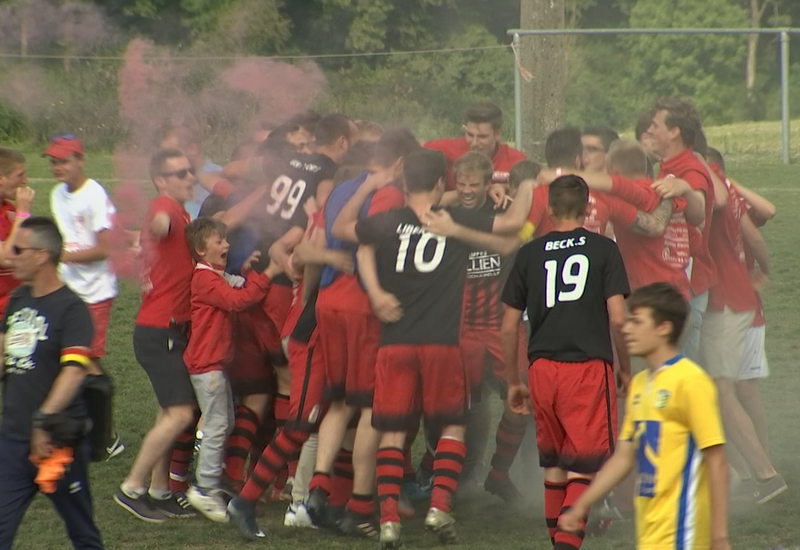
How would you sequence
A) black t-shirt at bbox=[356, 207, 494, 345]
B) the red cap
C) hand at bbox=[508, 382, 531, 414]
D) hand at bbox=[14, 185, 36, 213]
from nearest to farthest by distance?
hand at bbox=[508, 382, 531, 414]
black t-shirt at bbox=[356, 207, 494, 345]
hand at bbox=[14, 185, 36, 213]
the red cap

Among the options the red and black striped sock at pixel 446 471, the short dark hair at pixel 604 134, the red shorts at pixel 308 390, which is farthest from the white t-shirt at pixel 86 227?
the short dark hair at pixel 604 134

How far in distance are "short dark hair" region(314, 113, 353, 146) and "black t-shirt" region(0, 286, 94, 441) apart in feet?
7.85

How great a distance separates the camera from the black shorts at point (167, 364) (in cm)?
664

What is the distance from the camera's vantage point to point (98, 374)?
514 cm

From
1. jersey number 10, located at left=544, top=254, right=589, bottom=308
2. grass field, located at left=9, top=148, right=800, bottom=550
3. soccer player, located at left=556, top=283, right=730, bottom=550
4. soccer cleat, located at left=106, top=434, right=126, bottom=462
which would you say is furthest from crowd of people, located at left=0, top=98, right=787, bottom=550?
soccer player, located at left=556, top=283, right=730, bottom=550

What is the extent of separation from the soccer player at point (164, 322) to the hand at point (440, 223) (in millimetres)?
1428

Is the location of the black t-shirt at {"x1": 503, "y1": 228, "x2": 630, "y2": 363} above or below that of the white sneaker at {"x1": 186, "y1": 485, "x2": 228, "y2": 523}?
above

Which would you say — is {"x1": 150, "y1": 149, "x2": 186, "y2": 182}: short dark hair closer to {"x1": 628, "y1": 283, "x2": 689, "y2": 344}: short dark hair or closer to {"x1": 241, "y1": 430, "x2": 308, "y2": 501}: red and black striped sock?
{"x1": 241, "y1": 430, "x2": 308, "y2": 501}: red and black striped sock

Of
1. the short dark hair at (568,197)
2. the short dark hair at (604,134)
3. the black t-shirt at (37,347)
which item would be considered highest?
the short dark hair at (604,134)

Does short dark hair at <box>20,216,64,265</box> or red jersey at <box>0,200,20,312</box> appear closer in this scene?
short dark hair at <box>20,216,64,265</box>

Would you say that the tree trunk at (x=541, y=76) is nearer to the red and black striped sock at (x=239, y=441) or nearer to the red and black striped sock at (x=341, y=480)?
the red and black striped sock at (x=239, y=441)

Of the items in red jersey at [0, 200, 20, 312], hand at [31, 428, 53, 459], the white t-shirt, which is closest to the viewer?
hand at [31, 428, 53, 459]

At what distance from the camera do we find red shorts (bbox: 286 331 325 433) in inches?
257

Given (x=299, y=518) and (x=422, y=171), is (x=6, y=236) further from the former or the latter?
(x=422, y=171)
